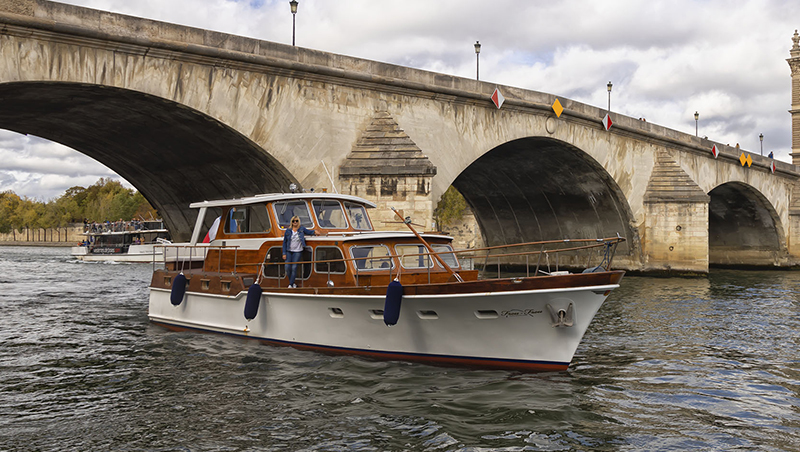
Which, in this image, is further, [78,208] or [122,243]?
[78,208]

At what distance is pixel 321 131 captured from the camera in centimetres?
1648

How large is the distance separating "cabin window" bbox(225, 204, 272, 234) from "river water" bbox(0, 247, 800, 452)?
6.22 ft

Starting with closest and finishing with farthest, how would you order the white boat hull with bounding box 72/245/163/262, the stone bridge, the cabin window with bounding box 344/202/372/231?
the cabin window with bounding box 344/202/372/231
the stone bridge
the white boat hull with bounding box 72/245/163/262

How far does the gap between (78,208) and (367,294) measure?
299 ft

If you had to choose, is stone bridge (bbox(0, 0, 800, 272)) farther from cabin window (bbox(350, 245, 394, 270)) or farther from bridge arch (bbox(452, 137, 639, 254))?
cabin window (bbox(350, 245, 394, 270))

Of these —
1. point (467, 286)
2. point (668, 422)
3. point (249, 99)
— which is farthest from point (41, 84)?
point (668, 422)

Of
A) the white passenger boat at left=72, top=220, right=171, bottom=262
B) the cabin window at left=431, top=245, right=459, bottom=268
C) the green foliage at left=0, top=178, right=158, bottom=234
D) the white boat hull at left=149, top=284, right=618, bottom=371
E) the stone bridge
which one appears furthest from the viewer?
the green foliage at left=0, top=178, right=158, bottom=234

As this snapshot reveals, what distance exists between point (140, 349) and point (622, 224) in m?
21.3

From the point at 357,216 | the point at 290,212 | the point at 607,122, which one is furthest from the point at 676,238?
the point at 290,212

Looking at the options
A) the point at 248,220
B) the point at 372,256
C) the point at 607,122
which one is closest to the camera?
the point at 372,256

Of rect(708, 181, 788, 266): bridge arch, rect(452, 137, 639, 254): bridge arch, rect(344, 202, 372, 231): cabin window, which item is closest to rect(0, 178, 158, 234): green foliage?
rect(452, 137, 639, 254): bridge arch

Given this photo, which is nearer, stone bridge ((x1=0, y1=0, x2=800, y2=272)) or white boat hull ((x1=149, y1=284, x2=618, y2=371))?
white boat hull ((x1=149, y1=284, x2=618, y2=371))

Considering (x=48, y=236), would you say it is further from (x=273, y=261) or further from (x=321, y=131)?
(x=273, y=261)

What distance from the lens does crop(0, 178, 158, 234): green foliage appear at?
78312mm
